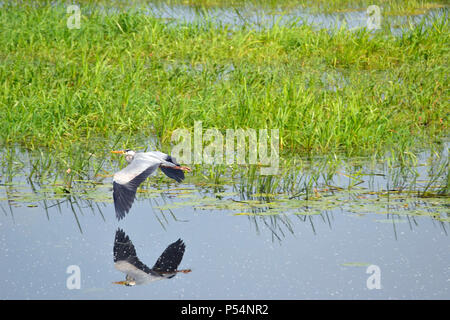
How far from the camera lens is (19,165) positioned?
679 cm

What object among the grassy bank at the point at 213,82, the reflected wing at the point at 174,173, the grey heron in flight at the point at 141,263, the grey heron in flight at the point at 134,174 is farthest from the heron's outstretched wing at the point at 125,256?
the grassy bank at the point at 213,82

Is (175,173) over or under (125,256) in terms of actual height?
over

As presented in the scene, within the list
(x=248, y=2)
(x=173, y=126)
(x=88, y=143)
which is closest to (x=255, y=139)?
(x=173, y=126)

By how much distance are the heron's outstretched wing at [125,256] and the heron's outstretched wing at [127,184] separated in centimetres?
14

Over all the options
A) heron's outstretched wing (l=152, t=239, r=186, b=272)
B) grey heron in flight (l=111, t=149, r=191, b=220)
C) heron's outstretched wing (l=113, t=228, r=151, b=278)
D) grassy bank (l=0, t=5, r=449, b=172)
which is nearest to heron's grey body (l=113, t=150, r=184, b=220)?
grey heron in flight (l=111, t=149, r=191, b=220)

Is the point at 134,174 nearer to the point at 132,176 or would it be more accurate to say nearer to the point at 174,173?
the point at 132,176

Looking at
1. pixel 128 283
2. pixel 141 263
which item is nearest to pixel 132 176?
pixel 141 263

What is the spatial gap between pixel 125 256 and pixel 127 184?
55 centimetres

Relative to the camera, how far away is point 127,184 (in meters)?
5.46

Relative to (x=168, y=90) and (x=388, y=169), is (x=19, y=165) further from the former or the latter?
(x=388, y=169)

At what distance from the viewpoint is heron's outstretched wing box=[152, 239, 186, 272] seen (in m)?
4.93

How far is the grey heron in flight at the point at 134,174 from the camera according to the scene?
17.7 ft

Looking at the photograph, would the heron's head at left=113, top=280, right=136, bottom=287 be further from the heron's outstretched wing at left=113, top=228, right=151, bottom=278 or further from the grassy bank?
the grassy bank

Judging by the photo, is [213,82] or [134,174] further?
[213,82]
